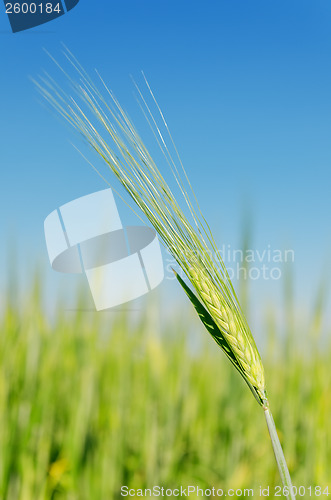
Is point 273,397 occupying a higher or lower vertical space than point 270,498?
higher

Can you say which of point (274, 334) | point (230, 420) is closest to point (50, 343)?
point (230, 420)

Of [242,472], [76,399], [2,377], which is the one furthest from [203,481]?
[2,377]

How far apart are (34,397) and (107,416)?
10.1 inches

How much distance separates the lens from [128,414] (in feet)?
5.30

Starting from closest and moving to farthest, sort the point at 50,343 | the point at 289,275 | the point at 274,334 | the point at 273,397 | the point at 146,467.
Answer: the point at 289,275 → the point at 274,334 → the point at 146,467 → the point at 50,343 → the point at 273,397

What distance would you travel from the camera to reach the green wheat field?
1520mm

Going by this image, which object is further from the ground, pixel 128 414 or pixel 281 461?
pixel 281 461

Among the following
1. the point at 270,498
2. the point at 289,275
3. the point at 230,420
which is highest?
the point at 289,275

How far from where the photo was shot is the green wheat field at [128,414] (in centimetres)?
152

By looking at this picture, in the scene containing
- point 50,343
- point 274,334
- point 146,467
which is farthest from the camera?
point 50,343

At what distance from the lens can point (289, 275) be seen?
1.21m

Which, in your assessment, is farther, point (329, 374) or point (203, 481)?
point (329, 374)

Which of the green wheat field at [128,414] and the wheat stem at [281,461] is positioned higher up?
the wheat stem at [281,461]

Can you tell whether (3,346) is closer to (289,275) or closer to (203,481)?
(203,481)
